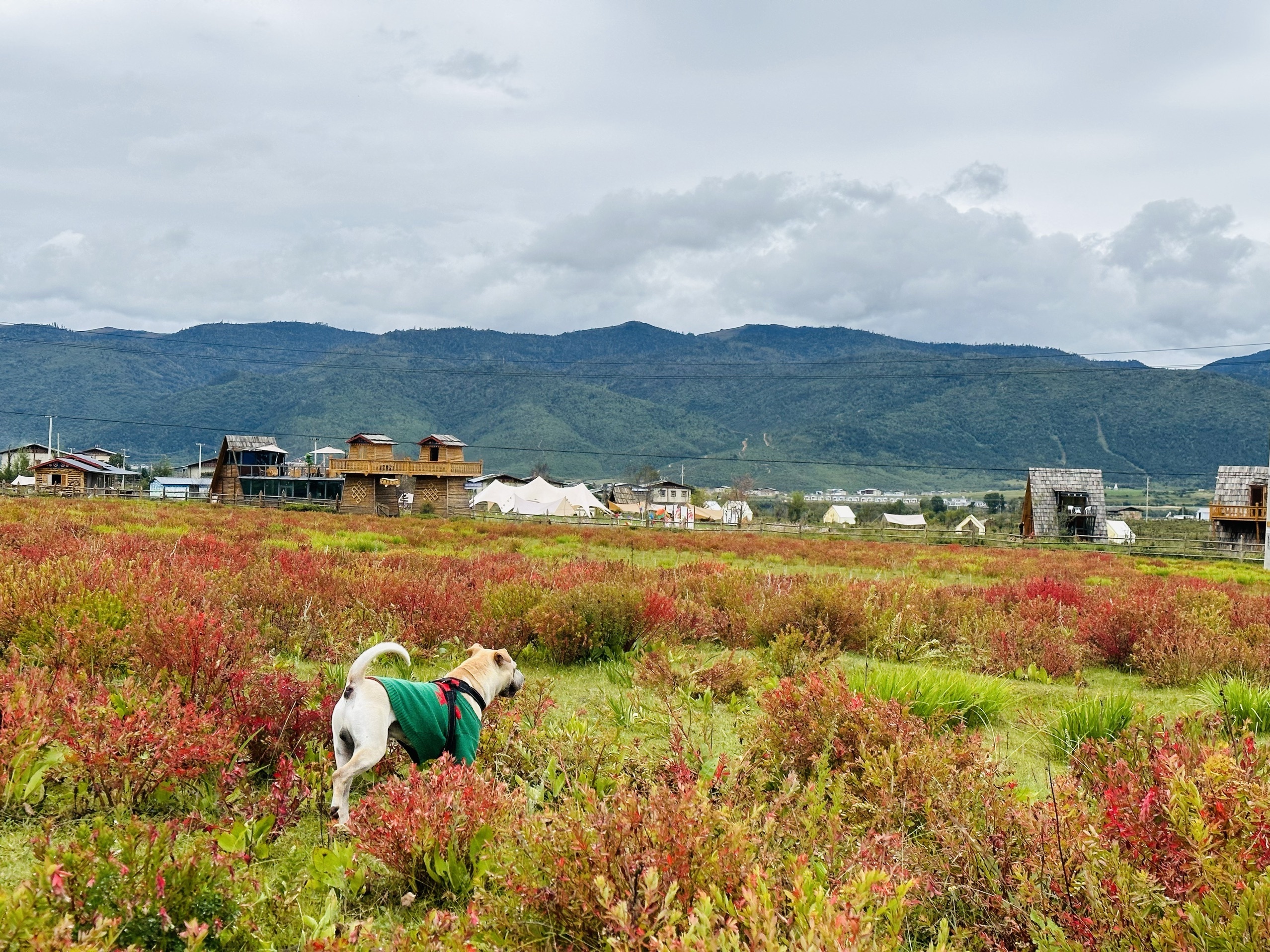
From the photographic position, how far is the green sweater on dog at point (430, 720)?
4.16 metres

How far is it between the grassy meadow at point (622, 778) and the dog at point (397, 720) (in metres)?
0.22

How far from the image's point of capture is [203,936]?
7.86 feet

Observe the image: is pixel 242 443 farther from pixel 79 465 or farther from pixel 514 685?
pixel 514 685

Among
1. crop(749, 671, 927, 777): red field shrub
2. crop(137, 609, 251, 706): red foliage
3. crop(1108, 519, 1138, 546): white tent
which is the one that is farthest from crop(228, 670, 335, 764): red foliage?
crop(1108, 519, 1138, 546): white tent

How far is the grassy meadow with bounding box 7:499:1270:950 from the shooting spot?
2.73 metres

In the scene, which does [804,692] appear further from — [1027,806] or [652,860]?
[652,860]

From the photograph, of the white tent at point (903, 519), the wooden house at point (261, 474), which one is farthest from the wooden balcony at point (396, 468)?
the white tent at point (903, 519)

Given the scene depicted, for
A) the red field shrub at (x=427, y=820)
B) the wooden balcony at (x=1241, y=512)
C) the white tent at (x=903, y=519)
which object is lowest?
the white tent at (x=903, y=519)

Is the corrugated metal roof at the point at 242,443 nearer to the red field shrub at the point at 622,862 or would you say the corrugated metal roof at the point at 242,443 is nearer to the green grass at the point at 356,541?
the green grass at the point at 356,541

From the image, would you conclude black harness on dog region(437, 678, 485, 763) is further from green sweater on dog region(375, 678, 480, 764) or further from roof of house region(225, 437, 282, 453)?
roof of house region(225, 437, 282, 453)

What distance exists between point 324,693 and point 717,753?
255 centimetres

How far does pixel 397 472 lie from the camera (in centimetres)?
5719

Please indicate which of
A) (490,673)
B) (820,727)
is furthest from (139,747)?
(820,727)

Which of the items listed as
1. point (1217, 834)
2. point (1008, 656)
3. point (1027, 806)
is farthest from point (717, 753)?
point (1008, 656)
